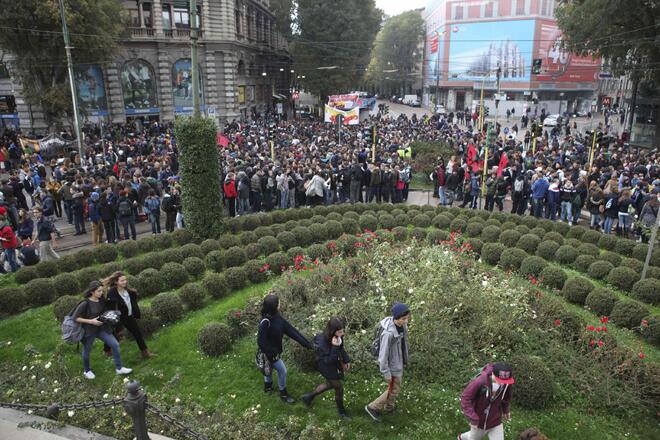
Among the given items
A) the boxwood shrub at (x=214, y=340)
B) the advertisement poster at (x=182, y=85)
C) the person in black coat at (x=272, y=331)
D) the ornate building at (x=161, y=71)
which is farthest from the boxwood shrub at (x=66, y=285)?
the advertisement poster at (x=182, y=85)

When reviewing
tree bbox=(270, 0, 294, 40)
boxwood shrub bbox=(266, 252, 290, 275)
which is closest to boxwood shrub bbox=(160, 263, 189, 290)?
boxwood shrub bbox=(266, 252, 290, 275)

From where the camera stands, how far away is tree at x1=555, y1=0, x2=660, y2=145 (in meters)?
26.4

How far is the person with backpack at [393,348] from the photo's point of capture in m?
6.00

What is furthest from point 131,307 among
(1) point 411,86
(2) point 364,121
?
(1) point 411,86

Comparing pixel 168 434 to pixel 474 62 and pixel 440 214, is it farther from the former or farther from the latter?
pixel 474 62

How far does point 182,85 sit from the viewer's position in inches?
1571

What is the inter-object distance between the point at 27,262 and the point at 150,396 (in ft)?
22.0

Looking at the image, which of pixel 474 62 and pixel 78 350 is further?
pixel 474 62

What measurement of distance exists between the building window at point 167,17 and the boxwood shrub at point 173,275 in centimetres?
3322

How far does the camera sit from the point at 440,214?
15312 mm

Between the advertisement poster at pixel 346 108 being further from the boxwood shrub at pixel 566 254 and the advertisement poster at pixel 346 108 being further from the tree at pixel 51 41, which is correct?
the boxwood shrub at pixel 566 254

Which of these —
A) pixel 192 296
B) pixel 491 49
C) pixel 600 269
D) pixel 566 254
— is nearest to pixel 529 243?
pixel 566 254

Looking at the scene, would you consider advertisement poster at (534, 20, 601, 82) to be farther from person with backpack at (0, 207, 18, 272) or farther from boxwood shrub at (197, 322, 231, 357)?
boxwood shrub at (197, 322, 231, 357)

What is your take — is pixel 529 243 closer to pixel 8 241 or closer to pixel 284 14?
pixel 8 241
